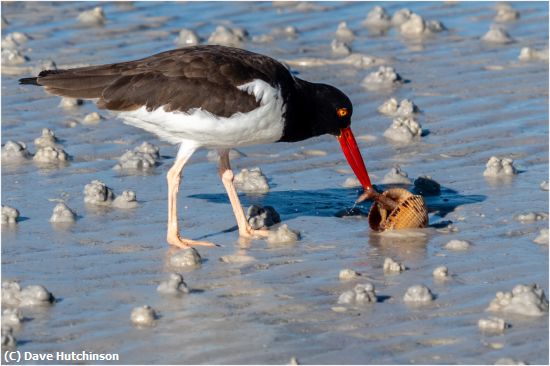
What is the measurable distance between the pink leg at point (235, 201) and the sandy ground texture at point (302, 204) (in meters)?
0.17

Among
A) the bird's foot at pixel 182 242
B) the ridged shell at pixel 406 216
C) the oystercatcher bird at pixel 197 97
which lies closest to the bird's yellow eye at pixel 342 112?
the oystercatcher bird at pixel 197 97

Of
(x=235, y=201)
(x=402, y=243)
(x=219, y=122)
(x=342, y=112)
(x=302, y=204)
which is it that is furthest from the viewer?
(x=342, y=112)

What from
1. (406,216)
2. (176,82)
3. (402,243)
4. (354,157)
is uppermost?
(176,82)

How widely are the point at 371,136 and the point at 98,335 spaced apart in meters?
4.33

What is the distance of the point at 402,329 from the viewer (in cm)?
612

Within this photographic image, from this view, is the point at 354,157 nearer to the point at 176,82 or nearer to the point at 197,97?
the point at 197,97

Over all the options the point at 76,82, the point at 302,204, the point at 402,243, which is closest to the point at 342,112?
the point at 302,204

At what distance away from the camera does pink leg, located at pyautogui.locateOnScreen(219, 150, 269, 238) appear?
7.98m

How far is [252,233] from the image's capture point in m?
7.98

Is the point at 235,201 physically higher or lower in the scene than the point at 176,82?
lower

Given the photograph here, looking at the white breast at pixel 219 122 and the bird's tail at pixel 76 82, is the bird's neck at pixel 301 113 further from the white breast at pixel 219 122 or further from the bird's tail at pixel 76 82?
the bird's tail at pixel 76 82

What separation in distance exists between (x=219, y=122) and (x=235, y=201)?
0.55 meters

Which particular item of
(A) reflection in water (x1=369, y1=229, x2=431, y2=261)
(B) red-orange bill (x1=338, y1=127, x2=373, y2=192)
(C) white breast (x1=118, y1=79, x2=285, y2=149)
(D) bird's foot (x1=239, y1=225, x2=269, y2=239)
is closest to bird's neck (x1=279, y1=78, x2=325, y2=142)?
(C) white breast (x1=118, y1=79, x2=285, y2=149)

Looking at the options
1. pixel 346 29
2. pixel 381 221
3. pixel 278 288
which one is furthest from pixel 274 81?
pixel 346 29
